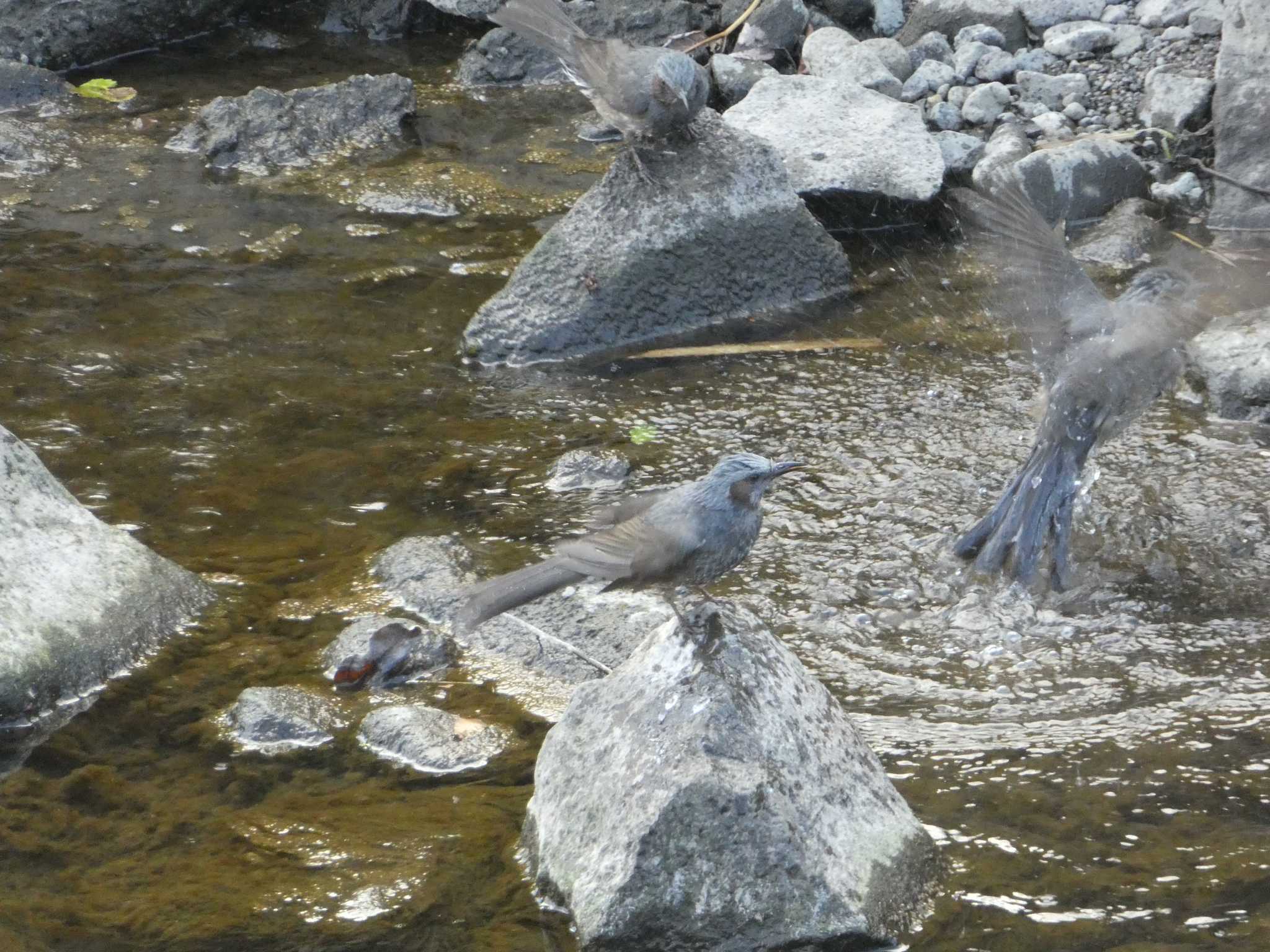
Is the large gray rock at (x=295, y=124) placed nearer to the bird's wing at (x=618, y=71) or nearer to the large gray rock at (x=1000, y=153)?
the bird's wing at (x=618, y=71)

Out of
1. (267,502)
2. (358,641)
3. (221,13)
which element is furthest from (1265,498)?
→ (221,13)

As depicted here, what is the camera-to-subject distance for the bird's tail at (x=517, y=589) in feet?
11.9

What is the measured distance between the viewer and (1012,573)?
506 centimetres

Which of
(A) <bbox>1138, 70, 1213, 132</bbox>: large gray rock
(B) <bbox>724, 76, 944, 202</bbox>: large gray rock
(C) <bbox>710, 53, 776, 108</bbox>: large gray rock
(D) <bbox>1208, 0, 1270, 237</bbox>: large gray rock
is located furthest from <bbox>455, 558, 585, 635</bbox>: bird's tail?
(C) <bbox>710, 53, 776, 108</bbox>: large gray rock

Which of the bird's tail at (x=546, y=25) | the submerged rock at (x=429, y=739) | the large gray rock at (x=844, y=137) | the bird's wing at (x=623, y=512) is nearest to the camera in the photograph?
the bird's wing at (x=623, y=512)

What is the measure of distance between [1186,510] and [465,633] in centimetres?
269

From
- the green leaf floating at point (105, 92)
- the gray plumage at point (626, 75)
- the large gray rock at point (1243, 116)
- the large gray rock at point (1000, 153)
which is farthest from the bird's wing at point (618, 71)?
the green leaf floating at point (105, 92)

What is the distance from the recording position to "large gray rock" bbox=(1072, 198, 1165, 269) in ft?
25.1

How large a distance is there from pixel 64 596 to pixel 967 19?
24.2ft

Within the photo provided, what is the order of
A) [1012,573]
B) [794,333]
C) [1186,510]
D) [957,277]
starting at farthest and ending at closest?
[957,277]
[794,333]
[1186,510]
[1012,573]

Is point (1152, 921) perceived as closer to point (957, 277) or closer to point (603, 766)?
point (603, 766)

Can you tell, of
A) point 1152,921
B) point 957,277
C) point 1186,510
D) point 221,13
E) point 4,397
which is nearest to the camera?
point 1152,921

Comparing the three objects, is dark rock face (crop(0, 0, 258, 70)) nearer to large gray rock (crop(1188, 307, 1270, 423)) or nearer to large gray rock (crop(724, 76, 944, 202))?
large gray rock (crop(724, 76, 944, 202))

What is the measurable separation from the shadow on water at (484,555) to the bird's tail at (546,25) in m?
1.13
